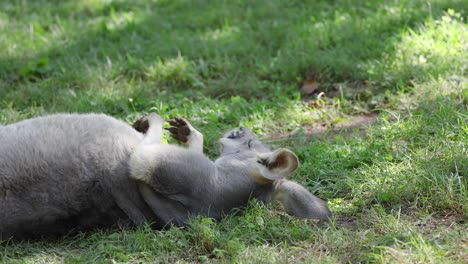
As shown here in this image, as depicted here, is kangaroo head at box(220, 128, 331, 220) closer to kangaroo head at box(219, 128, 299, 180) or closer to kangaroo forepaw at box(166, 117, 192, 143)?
kangaroo head at box(219, 128, 299, 180)

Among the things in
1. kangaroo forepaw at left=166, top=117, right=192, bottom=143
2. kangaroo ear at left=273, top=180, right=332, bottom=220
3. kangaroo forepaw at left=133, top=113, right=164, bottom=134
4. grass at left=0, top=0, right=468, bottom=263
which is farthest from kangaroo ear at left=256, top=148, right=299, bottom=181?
kangaroo forepaw at left=133, top=113, right=164, bottom=134

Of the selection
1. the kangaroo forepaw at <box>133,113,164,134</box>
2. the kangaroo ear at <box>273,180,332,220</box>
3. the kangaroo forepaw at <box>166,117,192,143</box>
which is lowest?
the kangaroo ear at <box>273,180,332,220</box>

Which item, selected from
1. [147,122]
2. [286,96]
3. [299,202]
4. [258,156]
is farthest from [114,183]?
[286,96]

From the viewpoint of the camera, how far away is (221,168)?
4910mm

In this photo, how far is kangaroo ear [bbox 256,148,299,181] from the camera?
15.4 feet

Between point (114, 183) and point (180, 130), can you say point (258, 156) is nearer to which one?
point (180, 130)

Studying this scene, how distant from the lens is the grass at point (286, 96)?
14.5ft

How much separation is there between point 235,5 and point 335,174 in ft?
14.5

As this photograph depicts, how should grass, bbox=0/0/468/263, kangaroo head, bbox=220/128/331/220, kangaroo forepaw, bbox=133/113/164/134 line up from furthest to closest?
kangaroo forepaw, bbox=133/113/164/134
kangaroo head, bbox=220/128/331/220
grass, bbox=0/0/468/263

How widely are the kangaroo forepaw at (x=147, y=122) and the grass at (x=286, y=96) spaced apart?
0.70m

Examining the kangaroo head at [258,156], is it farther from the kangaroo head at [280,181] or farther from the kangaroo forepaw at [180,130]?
the kangaroo forepaw at [180,130]

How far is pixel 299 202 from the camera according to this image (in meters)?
4.65

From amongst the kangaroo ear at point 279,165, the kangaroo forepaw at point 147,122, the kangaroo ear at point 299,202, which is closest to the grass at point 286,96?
the kangaroo ear at point 299,202

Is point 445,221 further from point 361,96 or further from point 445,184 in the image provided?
point 361,96
